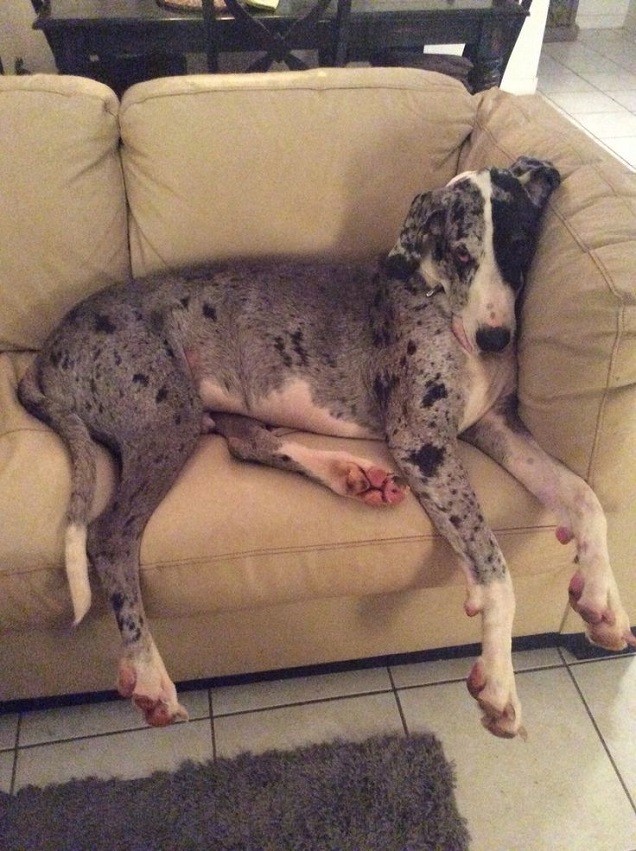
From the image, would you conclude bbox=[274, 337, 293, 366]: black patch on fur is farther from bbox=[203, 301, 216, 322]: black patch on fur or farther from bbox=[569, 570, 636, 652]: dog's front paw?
bbox=[569, 570, 636, 652]: dog's front paw

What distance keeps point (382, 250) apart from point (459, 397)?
22.1 inches

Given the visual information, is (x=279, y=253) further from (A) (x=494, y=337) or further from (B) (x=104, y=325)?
(A) (x=494, y=337)

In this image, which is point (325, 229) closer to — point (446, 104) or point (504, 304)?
point (446, 104)

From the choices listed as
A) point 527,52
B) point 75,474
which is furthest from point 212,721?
point 527,52

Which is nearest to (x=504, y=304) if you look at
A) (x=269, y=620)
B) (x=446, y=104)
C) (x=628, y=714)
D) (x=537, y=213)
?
(x=537, y=213)

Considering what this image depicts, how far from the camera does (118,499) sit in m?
1.46

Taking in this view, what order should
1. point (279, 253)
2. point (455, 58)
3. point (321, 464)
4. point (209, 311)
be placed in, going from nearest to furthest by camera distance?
point (321, 464) < point (209, 311) < point (279, 253) < point (455, 58)

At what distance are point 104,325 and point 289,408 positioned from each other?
1.55ft

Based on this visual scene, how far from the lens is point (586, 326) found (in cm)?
131

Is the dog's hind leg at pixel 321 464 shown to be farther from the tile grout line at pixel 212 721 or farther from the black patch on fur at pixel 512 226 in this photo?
the tile grout line at pixel 212 721

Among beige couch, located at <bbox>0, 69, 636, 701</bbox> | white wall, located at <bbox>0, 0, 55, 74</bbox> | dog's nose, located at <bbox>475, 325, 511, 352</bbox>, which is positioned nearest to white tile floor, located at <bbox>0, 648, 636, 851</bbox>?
beige couch, located at <bbox>0, 69, 636, 701</bbox>

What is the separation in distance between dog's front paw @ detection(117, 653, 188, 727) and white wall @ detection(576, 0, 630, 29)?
749cm

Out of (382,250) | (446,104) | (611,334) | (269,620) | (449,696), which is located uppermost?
(446,104)

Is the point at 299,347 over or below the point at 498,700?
over
